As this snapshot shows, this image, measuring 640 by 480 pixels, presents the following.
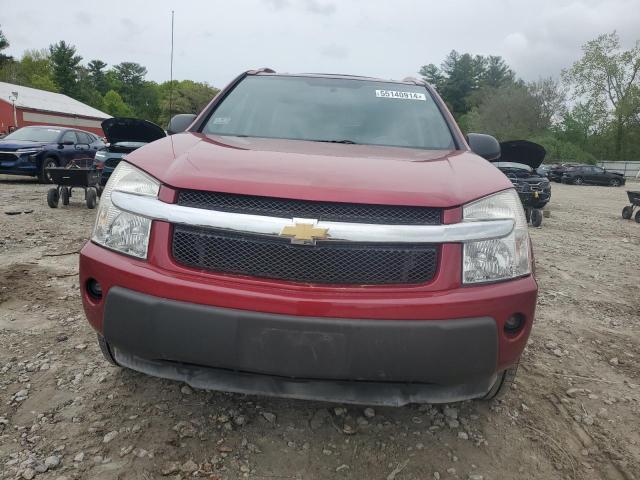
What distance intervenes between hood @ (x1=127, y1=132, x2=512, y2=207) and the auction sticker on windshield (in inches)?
35.4

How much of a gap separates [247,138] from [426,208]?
4.03 feet

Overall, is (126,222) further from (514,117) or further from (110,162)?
(514,117)

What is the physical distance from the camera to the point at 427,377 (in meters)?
1.74

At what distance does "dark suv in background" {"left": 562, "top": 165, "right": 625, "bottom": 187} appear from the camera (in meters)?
33.0

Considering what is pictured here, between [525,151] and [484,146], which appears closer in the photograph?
[484,146]

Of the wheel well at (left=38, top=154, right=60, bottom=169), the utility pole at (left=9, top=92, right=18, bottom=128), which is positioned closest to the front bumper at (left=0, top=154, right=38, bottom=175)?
the wheel well at (left=38, top=154, right=60, bottom=169)

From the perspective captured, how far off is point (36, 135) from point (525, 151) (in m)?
12.3

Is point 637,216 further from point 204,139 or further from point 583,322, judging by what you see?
point 204,139

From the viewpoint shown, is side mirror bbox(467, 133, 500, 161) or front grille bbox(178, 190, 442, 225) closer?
front grille bbox(178, 190, 442, 225)

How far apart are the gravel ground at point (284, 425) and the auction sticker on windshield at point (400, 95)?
1855mm

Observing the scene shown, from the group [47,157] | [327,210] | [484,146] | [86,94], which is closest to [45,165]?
[47,157]

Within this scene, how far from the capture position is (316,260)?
179cm

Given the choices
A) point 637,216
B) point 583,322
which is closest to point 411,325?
point 583,322

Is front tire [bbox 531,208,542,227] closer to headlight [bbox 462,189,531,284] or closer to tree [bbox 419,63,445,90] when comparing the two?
headlight [bbox 462,189,531,284]
